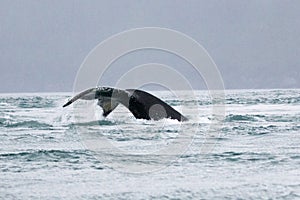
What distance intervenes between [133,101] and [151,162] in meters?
5.10

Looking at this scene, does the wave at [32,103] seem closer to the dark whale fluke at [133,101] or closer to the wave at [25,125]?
the wave at [25,125]

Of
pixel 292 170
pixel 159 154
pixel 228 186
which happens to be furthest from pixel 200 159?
pixel 228 186

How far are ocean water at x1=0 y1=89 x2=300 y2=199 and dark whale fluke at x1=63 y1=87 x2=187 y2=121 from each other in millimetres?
263

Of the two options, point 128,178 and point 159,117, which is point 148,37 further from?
point 128,178

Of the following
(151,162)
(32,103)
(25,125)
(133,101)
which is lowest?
(32,103)

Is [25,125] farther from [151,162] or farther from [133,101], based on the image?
[151,162]

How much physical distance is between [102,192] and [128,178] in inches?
39.9

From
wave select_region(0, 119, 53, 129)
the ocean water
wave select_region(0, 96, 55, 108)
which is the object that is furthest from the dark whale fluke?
wave select_region(0, 96, 55, 108)

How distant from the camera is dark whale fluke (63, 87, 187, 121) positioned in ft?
46.6

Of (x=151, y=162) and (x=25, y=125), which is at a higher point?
(x=151, y=162)

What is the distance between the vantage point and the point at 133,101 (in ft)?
49.4

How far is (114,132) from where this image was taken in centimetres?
1527

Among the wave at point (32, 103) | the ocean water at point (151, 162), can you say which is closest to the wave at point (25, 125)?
the ocean water at point (151, 162)

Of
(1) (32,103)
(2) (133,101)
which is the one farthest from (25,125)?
(1) (32,103)
